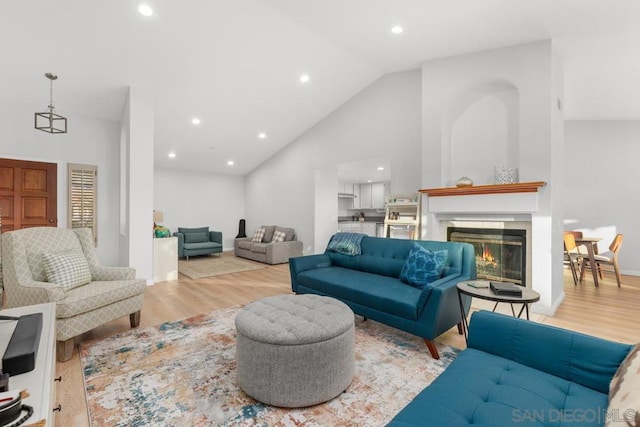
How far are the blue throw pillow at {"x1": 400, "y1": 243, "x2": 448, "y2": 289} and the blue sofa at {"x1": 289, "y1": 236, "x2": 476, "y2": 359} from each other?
8 centimetres

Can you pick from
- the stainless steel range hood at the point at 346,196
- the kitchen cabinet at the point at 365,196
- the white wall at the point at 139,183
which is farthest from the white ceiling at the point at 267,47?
the kitchen cabinet at the point at 365,196

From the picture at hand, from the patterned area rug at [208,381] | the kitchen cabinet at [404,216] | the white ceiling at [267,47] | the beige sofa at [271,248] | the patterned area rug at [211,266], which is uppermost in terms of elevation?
the white ceiling at [267,47]

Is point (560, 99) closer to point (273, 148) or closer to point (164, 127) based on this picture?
point (273, 148)

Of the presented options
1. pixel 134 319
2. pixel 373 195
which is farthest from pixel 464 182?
pixel 373 195

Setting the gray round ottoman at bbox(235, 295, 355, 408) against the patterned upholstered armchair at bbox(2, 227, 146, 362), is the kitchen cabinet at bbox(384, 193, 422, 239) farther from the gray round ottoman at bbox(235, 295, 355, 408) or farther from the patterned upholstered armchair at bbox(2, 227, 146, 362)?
the patterned upholstered armchair at bbox(2, 227, 146, 362)

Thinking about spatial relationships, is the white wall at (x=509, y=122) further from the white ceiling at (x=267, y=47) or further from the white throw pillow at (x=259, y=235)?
the white throw pillow at (x=259, y=235)

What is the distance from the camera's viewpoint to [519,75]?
12.0 ft

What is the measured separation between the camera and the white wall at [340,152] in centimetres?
517

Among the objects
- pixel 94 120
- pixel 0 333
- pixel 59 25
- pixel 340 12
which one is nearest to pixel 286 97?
pixel 340 12

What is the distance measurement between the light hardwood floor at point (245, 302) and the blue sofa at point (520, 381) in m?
1.21

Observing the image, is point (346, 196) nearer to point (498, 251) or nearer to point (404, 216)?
point (404, 216)

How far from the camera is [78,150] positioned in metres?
5.36

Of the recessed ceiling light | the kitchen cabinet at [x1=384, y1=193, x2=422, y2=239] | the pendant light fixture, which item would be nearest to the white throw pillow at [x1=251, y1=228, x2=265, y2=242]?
the kitchen cabinet at [x1=384, y1=193, x2=422, y2=239]

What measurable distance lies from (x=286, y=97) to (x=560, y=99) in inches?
164
